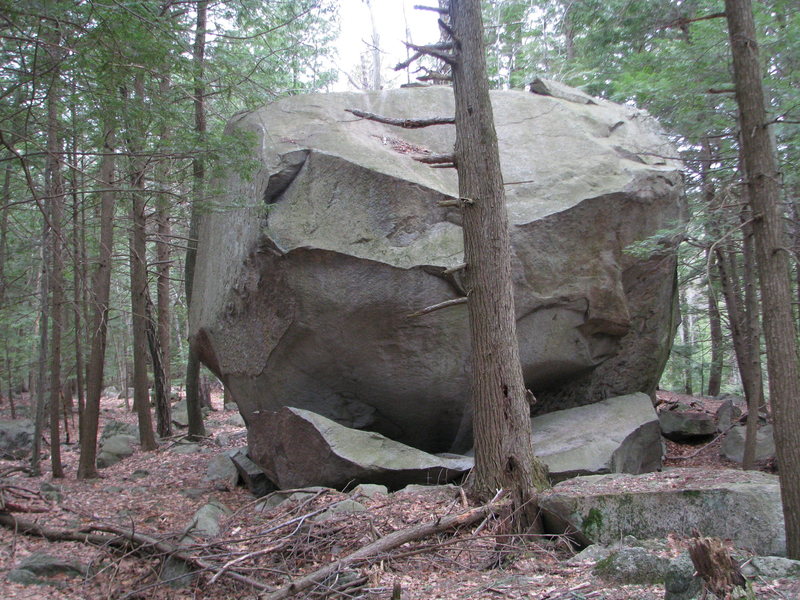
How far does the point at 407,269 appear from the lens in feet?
27.1

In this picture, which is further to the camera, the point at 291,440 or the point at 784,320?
the point at 291,440

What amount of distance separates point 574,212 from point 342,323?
147 inches

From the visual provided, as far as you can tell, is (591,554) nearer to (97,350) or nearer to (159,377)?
(97,350)

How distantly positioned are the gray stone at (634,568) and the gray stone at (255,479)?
5937 mm

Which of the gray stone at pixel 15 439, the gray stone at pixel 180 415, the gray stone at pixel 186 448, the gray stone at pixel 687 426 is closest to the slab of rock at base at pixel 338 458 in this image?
the gray stone at pixel 186 448

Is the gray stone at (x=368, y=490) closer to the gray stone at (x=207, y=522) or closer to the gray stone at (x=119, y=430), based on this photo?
the gray stone at (x=207, y=522)

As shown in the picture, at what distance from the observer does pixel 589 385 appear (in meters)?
9.98

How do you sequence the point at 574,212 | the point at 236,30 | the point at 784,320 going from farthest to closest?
the point at 236,30
the point at 574,212
the point at 784,320

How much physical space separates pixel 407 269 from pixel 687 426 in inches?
248

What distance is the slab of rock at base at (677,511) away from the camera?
5047 mm

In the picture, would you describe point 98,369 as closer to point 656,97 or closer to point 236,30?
point 236,30

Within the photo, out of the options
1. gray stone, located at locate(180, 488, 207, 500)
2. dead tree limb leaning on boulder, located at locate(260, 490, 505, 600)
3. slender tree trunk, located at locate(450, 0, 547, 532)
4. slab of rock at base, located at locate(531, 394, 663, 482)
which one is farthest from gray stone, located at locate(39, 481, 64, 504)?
slab of rock at base, located at locate(531, 394, 663, 482)

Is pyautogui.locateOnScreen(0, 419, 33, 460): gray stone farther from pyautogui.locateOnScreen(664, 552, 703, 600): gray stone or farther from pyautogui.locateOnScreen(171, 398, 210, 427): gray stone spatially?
pyautogui.locateOnScreen(664, 552, 703, 600): gray stone

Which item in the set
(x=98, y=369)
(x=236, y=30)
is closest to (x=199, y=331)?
(x=98, y=369)
